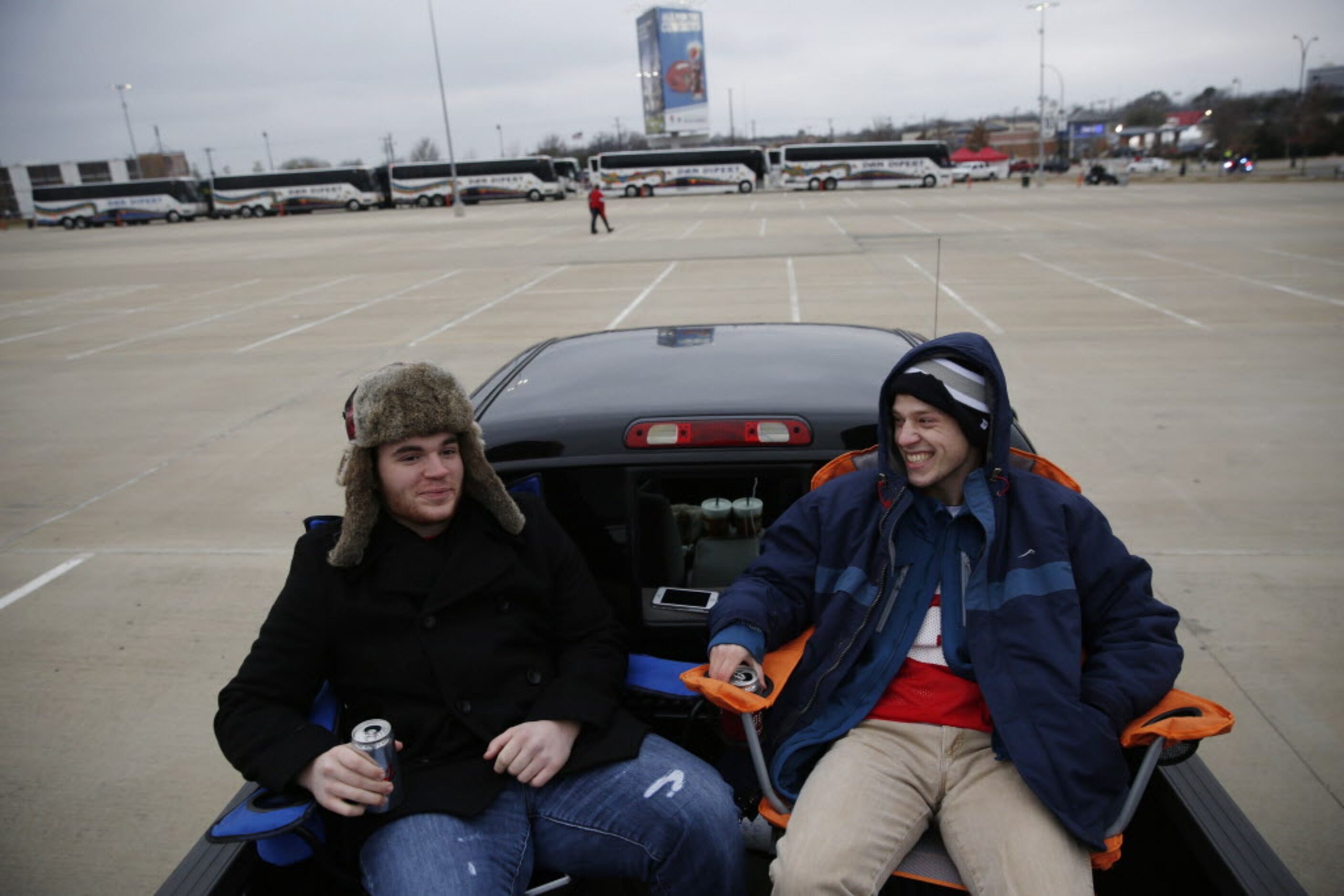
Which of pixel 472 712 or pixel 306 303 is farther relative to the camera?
pixel 306 303

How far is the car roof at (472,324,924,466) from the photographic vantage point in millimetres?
2656

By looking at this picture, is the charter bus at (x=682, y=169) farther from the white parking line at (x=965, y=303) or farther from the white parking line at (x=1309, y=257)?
the white parking line at (x=1309, y=257)

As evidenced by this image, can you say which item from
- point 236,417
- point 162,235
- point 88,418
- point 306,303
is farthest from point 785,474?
point 162,235

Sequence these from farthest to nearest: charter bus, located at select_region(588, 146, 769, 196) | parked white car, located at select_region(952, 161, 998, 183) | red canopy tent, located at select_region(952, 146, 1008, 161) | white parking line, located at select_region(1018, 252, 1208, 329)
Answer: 1. parked white car, located at select_region(952, 161, 998, 183)
2. red canopy tent, located at select_region(952, 146, 1008, 161)
3. charter bus, located at select_region(588, 146, 769, 196)
4. white parking line, located at select_region(1018, 252, 1208, 329)

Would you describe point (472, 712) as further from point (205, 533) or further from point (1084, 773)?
point (205, 533)

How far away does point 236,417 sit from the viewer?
28.4ft

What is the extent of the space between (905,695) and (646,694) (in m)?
0.70

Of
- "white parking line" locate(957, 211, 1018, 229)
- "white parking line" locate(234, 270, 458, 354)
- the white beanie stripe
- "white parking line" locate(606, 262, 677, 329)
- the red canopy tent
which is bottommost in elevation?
"white parking line" locate(957, 211, 1018, 229)

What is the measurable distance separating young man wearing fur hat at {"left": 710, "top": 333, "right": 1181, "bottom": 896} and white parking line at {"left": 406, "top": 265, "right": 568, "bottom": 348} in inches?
412

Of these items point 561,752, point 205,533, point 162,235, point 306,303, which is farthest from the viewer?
point 162,235

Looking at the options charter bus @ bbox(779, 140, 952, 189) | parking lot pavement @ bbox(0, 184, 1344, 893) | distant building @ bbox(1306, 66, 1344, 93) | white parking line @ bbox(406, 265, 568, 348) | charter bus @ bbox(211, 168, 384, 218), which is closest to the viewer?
parking lot pavement @ bbox(0, 184, 1344, 893)

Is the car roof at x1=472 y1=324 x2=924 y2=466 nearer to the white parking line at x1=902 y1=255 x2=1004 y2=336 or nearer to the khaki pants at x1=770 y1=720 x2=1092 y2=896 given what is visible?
the khaki pants at x1=770 y1=720 x2=1092 y2=896

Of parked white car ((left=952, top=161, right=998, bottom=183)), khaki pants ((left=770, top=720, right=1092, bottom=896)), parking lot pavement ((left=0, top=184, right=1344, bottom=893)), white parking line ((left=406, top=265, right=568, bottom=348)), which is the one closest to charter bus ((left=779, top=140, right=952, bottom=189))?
parked white car ((left=952, top=161, right=998, bottom=183))

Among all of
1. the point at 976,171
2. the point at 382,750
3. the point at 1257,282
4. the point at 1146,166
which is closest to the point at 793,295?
the point at 1257,282
